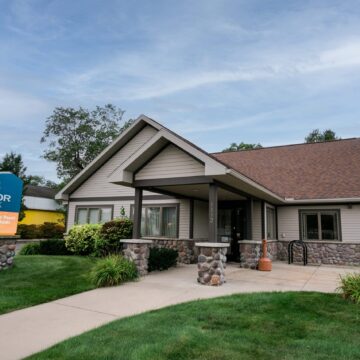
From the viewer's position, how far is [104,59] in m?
13.3

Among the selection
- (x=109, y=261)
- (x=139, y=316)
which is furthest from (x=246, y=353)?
(x=109, y=261)

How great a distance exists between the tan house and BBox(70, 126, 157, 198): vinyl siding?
5cm

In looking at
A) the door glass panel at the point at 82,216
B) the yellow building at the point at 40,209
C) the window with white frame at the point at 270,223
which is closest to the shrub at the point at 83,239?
the door glass panel at the point at 82,216

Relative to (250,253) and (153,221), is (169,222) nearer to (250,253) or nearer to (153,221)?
(153,221)

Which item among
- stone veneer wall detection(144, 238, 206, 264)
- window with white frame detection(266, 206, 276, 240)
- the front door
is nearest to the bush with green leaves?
stone veneer wall detection(144, 238, 206, 264)

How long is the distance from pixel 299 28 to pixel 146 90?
7.78 m

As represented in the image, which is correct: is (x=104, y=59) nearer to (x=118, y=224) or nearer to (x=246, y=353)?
(x=118, y=224)

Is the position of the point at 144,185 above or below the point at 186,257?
above

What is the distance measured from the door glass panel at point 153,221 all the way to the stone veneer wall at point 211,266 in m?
6.10

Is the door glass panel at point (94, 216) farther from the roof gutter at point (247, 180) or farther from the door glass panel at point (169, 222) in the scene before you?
the roof gutter at point (247, 180)

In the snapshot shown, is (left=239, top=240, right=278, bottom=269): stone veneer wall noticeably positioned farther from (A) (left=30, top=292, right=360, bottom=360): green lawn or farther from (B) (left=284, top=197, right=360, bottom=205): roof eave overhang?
(A) (left=30, top=292, right=360, bottom=360): green lawn

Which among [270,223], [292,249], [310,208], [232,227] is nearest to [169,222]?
[232,227]

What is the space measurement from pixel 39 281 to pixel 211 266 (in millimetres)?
4428

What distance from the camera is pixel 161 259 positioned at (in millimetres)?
9891
